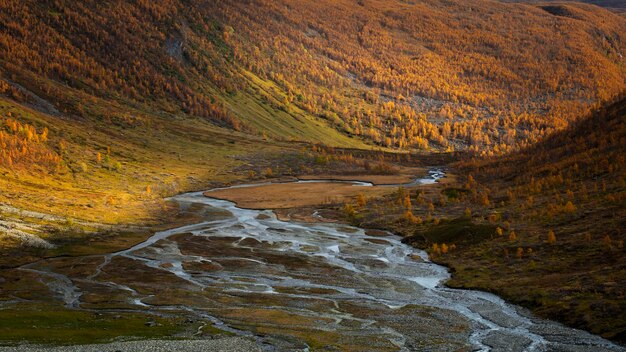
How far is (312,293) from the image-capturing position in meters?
72.8

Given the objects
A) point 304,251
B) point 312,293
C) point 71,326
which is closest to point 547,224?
point 304,251

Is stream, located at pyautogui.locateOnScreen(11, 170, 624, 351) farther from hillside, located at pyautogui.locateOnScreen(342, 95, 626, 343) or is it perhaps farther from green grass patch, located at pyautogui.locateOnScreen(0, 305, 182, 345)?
green grass patch, located at pyautogui.locateOnScreen(0, 305, 182, 345)

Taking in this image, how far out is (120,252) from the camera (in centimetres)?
9500

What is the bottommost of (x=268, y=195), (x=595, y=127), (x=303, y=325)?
(x=268, y=195)

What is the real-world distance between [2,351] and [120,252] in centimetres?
4998

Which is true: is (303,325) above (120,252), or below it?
above

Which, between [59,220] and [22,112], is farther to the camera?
[22,112]

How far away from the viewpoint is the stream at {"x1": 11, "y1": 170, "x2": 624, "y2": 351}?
181 ft

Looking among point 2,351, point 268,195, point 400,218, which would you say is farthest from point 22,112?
point 2,351

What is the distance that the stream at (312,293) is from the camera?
181ft

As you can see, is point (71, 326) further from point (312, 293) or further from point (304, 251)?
point (304, 251)

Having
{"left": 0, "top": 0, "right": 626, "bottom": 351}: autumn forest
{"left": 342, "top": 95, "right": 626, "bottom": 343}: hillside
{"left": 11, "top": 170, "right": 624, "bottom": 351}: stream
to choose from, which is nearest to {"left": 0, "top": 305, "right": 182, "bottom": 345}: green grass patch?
{"left": 0, "top": 0, "right": 626, "bottom": 351}: autumn forest

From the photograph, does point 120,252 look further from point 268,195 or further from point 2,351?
point 268,195

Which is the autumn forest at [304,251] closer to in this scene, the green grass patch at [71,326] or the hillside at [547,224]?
the green grass patch at [71,326]
